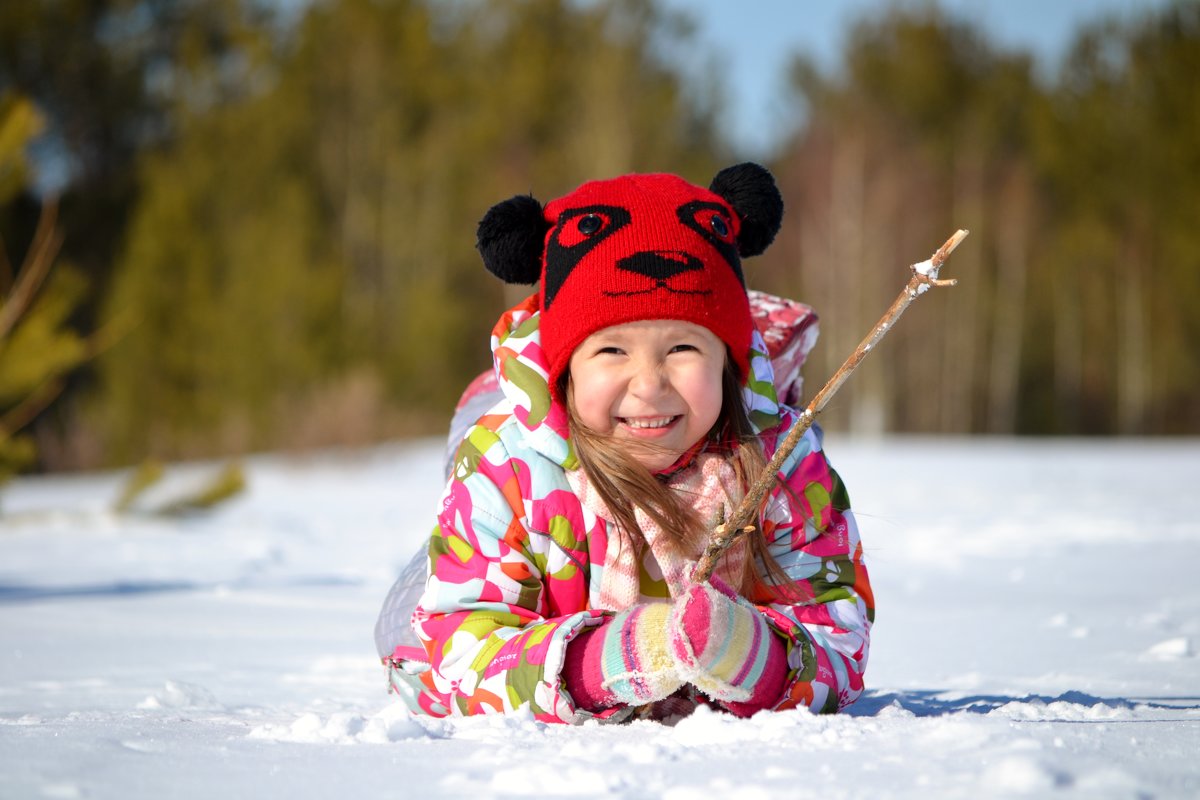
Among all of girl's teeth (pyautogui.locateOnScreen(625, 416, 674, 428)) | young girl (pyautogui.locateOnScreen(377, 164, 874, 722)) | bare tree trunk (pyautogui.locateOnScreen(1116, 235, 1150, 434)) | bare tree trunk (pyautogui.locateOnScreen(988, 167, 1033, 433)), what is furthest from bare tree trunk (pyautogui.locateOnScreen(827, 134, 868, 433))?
girl's teeth (pyautogui.locateOnScreen(625, 416, 674, 428))

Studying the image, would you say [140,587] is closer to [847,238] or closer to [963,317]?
[847,238]

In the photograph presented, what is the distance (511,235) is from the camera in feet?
6.98

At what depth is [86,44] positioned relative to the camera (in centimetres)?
1850

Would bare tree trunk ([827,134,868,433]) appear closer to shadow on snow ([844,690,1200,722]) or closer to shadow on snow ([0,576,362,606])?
shadow on snow ([0,576,362,606])

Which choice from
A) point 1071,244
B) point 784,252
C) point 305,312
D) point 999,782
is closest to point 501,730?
point 999,782

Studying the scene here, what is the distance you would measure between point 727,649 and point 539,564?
0.41 m

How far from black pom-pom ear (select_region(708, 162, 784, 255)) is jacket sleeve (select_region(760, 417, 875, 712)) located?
0.39 metres

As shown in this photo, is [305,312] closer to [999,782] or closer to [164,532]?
[164,532]

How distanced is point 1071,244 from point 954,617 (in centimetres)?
2047

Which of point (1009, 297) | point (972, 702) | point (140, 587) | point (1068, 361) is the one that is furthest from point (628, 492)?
point (1068, 361)

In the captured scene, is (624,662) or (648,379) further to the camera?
(648,379)

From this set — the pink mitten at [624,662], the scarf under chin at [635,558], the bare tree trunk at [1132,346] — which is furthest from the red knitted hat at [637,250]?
the bare tree trunk at [1132,346]

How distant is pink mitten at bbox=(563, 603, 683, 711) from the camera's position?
1620 millimetres

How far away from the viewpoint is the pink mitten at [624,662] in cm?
162
